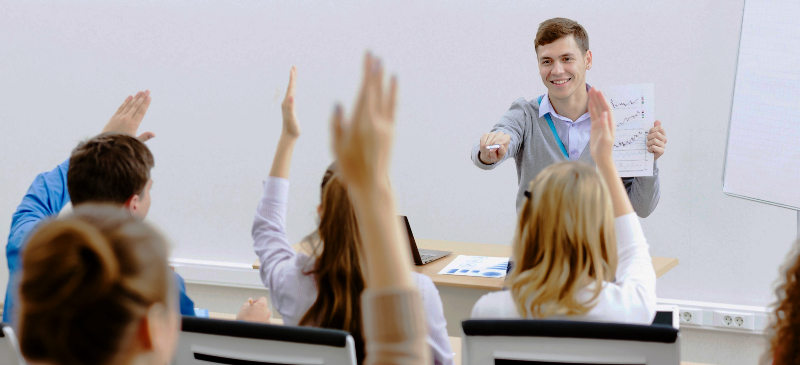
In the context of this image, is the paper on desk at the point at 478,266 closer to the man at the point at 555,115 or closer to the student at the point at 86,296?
the man at the point at 555,115

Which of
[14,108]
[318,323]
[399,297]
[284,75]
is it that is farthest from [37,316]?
[14,108]

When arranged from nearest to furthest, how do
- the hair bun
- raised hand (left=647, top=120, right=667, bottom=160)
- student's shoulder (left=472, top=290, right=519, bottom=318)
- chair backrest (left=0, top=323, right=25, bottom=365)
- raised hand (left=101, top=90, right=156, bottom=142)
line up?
the hair bun < chair backrest (left=0, top=323, right=25, bottom=365) < student's shoulder (left=472, top=290, right=519, bottom=318) < raised hand (left=101, top=90, right=156, bottom=142) < raised hand (left=647, top=120, right=667, bottom=160)

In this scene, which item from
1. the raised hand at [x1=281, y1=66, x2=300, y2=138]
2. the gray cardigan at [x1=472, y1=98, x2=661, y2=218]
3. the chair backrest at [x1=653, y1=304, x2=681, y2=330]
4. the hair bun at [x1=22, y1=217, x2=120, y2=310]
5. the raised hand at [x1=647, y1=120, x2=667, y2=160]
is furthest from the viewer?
the gray cardigan at [x1=472, y1=98, x2=661, y2=218]

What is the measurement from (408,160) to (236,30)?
1.33 meters

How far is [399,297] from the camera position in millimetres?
635

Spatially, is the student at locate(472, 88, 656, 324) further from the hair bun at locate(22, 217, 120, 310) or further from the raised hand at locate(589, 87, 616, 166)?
the hair bun at locate(22, 217, 120, 310)

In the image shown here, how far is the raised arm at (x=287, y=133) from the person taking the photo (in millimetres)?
1698

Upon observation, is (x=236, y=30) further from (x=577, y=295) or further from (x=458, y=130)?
(x=577, y=295)

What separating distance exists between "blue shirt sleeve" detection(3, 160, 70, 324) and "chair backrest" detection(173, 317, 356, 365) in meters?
0.87

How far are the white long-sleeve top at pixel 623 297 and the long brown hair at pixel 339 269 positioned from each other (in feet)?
0.88

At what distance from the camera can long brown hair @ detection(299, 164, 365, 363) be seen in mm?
1503

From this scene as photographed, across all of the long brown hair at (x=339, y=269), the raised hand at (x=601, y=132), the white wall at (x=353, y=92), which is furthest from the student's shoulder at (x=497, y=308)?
the white wall at (x=353, y=92)

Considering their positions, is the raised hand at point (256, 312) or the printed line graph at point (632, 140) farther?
the printed line graph at point (632, 140)

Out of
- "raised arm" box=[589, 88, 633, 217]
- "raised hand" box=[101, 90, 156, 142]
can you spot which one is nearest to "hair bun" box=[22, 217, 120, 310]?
"raised arm" box=[589, 88, 633, 217]
